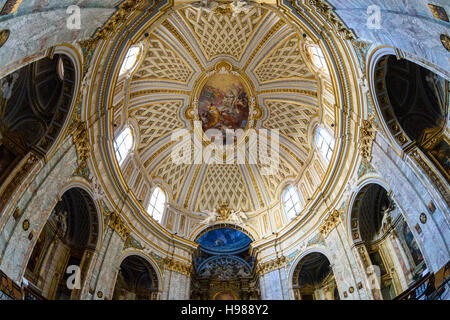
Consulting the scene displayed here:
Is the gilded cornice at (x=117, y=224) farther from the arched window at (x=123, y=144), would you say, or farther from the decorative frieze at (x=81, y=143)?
the arched window at (x=123, y=144)

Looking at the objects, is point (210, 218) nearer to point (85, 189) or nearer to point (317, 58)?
point (85, 189)

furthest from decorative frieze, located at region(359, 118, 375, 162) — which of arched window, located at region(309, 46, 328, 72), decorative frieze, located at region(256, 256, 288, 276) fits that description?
decorative frieze, located at region(256, 256, 288, 276)

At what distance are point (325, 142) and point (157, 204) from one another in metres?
11.6

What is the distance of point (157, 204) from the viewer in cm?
2072

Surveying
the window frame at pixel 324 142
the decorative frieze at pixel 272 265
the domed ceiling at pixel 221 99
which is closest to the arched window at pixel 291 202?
the domed ceiling at pixel 221 99

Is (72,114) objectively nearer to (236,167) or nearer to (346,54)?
(346,54)

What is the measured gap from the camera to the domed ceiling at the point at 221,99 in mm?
17766

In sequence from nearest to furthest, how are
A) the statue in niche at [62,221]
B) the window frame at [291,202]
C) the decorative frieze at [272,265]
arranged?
the statue in niche at [62,221] < the decorative frieze at [272,265] < the window frame at [291,202]

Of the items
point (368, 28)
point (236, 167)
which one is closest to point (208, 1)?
point (368, 28)

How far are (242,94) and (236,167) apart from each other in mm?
5515

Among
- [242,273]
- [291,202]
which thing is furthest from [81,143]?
[242,273]

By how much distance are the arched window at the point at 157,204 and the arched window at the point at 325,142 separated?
11064 mm

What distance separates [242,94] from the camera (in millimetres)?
21531

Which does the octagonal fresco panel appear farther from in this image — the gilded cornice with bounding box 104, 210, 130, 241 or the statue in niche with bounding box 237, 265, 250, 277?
the statue in niche with bounding box 237, 265, 250, 277
